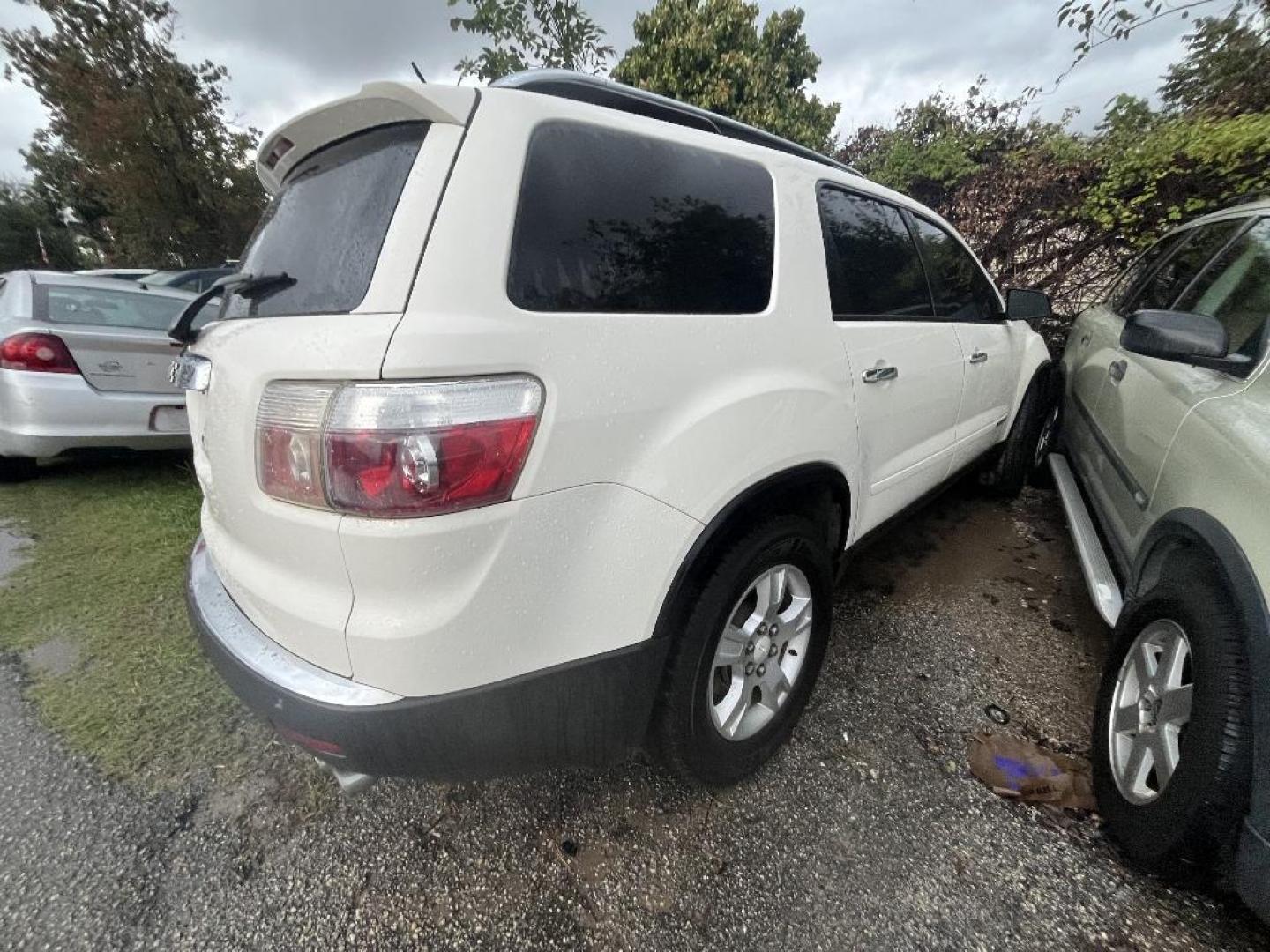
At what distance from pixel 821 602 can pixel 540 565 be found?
1137 millimetres

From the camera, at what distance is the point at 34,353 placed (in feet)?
11.0

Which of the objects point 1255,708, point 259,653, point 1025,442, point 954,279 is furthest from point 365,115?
point 1025,442

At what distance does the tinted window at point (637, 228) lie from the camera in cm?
117

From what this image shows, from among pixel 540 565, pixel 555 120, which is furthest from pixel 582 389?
pixel 555 120

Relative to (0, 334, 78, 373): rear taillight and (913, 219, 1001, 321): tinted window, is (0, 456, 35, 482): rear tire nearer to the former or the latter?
(0, 334, 78, 373): rear taillight

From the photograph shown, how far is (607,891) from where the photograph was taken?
1.48 m

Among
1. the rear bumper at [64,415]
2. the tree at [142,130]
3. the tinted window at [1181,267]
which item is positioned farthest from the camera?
the tree at [142,130]

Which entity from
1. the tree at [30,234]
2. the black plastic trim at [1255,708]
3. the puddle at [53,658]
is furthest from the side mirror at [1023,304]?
the tree at [30,234]

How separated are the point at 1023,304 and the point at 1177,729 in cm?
245

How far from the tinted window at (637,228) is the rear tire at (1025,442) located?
2.76 metres

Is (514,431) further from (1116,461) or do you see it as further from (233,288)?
(1116,461)

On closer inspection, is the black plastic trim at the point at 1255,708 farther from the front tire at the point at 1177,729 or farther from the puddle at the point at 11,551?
the puddle at the point at 11,551

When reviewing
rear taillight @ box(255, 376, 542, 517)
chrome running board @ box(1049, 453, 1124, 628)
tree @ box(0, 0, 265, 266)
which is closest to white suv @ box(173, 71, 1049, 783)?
rear taillight @ box(255, 376, 542, 517)

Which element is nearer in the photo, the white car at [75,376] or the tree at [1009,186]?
the white car at [75,376]
